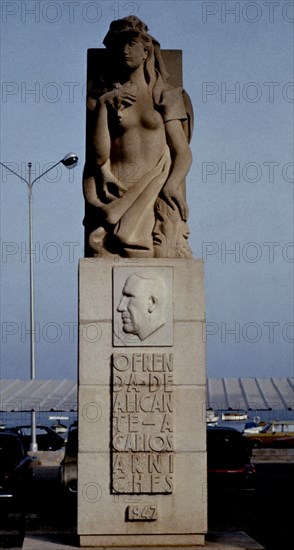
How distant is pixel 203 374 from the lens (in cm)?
1295

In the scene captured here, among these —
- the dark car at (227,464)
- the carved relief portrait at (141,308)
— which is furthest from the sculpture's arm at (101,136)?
the dark car at (227,464)

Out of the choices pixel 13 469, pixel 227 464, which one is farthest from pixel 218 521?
pixel 13 469

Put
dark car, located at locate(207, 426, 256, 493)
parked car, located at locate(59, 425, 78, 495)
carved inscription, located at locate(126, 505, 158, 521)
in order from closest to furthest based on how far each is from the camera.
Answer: carved inscription, located at locate(126, 505, 158, 521)
parked car, located at locate(59, 425, 78, 495)
dark car, located at locate(207, 426, 256, 493)

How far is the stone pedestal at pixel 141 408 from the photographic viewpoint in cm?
1265

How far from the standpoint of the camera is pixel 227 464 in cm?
2717

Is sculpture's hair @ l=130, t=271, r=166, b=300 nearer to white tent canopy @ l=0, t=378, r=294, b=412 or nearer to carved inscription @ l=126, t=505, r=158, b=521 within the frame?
carved inscription @ l=126, t=505, r=158, b=521

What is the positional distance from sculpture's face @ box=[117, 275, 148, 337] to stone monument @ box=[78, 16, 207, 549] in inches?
0.5

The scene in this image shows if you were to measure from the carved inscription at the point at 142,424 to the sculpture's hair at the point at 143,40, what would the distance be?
3402mm

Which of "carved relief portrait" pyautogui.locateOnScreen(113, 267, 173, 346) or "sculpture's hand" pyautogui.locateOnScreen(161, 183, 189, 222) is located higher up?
"sculpture's hand" pyautogui.locateOnScreen(161, 183, 189, 222)

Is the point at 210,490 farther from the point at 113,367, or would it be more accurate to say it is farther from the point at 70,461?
the point at 113,367

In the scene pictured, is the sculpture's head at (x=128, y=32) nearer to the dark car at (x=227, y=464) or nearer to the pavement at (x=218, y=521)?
the pavement at (x=218, y=521)

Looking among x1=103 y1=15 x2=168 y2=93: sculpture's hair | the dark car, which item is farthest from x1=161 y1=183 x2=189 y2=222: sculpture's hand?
the dark car

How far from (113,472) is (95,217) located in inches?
119

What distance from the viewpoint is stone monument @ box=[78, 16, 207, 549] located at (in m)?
12.7
